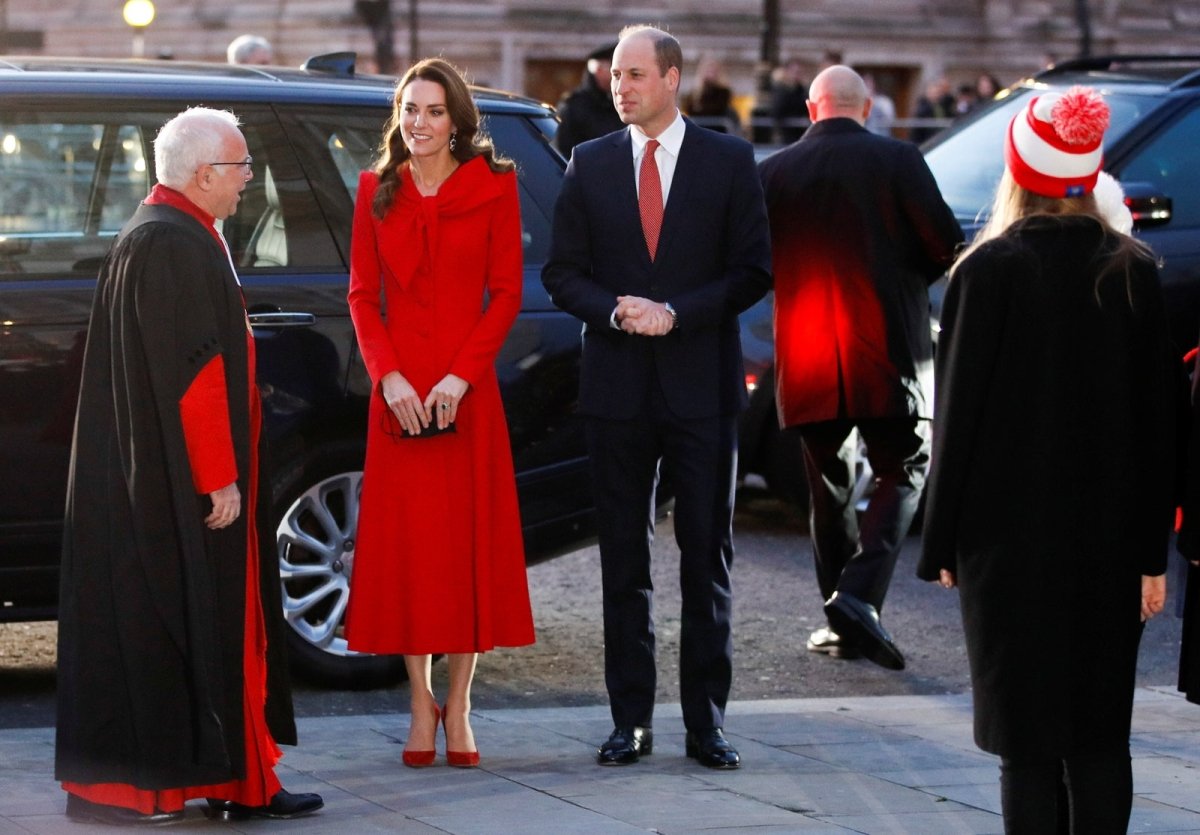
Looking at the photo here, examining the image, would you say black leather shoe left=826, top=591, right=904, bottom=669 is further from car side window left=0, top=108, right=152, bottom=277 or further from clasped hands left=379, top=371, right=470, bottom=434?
car side window left=0, top=108, right=152, bottom=277

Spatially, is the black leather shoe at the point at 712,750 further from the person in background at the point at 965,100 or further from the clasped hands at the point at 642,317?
the person in background at the point at 965,100

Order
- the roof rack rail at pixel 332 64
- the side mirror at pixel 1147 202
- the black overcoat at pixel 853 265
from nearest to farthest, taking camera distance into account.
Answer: the black overcoat at pixel 853 265, the roof rack rail at pixel 332 64, the side mirror at pixel 1147 202

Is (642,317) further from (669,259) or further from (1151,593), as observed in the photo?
(1151,593)

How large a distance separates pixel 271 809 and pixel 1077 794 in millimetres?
1834

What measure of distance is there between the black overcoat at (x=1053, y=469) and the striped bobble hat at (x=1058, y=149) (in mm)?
78

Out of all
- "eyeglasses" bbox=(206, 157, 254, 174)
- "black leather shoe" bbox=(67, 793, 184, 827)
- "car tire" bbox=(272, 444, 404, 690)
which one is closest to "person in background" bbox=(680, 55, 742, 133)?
"car tire" bbox=(272, 444, 404, 690)

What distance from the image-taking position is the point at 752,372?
31.2ft

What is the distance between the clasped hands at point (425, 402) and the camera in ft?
18.8

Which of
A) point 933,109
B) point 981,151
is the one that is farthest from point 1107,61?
point 933,109

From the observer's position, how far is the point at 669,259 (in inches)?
234

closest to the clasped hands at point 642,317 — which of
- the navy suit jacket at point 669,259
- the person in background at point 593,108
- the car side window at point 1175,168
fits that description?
the navy suit jacket at point 669,259

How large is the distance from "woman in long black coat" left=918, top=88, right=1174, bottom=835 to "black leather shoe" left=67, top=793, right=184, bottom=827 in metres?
1.84

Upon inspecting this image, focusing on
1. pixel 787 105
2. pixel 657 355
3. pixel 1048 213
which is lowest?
pixel 657 355

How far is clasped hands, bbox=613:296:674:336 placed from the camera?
227 inches
